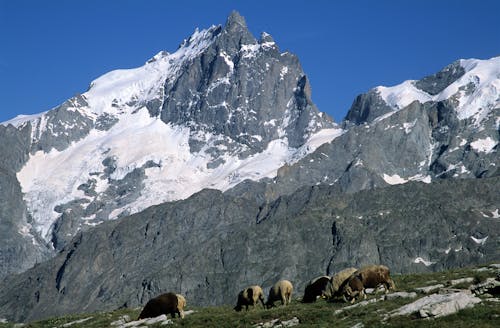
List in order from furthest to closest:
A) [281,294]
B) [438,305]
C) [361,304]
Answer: [281,294] < [361,304] < [438,305]

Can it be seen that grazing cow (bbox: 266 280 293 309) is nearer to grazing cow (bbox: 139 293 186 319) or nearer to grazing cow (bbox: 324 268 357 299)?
grazing cow (bbox: 324 268 357 299)

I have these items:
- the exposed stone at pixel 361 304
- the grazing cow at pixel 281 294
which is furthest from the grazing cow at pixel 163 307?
the exposed stone at pixel 361 304

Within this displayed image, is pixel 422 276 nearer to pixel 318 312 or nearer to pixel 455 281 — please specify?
pixel 455 281

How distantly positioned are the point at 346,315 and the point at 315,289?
36.0ft

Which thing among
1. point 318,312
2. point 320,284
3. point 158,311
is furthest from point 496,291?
point 158,311

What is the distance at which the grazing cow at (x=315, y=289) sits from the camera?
65.4m

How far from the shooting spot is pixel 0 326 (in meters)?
78.3

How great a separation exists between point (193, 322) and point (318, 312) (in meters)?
8.00

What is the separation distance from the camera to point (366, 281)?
6066 centimetres

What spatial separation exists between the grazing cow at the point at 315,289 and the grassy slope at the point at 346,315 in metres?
0.93

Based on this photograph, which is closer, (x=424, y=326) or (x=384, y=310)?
(x=424, y=326)

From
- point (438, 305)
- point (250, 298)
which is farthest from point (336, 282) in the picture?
point (438, 305)

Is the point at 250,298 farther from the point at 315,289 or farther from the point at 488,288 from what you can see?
the point at 488,288

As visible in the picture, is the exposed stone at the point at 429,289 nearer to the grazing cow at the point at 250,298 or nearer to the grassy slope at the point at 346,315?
the grassy slope at the point at 346,315
